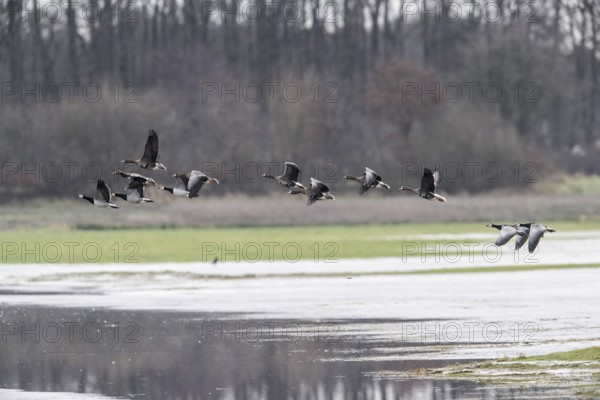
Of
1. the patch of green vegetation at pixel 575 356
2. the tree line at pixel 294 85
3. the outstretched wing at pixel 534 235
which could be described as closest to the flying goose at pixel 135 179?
the outstretched wing at pixel 534 235

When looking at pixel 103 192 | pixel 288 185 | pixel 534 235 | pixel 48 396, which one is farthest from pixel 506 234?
pixel 48 396

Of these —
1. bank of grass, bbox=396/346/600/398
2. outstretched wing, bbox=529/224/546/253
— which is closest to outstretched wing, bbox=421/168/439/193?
outstretched wing, bbox=529/224/546/253

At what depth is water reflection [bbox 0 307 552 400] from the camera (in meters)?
19.0

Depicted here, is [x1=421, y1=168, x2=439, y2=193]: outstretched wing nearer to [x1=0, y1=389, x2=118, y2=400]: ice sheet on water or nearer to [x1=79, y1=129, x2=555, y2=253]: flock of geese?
[x1=79, y1=129, x2=555, y2=253]: flock of geese

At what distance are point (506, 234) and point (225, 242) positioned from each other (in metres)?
27.5

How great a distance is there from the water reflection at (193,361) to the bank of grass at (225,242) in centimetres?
1534

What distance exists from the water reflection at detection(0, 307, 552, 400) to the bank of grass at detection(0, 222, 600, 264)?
50.3ft

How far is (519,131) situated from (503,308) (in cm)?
6443

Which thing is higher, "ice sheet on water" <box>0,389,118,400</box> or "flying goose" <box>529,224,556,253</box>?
"flying goose" <box>529,224,556,253</box>

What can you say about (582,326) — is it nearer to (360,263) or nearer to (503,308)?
(503,308)

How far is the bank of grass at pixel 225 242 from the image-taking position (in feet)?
143

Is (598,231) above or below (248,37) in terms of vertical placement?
below

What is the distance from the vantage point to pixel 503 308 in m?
28.0

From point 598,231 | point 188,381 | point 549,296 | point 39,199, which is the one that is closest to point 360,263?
point 549,296
